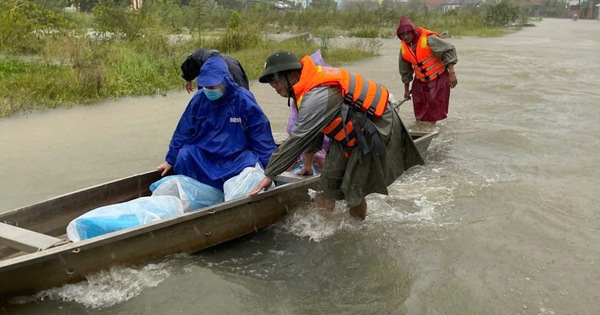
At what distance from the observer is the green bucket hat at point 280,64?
3459 mm

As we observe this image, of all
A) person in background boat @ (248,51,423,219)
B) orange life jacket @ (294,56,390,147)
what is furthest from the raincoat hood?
orange life jacket @ (294,56,390,147)

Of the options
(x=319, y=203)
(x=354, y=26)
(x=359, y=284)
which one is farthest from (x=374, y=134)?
(x=354, y=26)

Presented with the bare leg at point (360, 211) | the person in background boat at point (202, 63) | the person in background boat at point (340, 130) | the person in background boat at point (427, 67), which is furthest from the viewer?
the person in background boat at point (427, 67)

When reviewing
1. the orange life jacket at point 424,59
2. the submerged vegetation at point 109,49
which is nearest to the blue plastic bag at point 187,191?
the orange life jacket at point 424,59

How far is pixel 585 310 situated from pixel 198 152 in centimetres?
279

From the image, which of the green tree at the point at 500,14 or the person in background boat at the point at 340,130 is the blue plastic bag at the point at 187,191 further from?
the green tree at the point at 500,14

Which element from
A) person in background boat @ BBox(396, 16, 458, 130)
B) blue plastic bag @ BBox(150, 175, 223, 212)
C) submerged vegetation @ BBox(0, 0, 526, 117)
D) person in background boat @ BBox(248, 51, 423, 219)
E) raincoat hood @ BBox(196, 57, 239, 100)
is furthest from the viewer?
submerged vegetation @ BBox(0, 0, 526, 117)

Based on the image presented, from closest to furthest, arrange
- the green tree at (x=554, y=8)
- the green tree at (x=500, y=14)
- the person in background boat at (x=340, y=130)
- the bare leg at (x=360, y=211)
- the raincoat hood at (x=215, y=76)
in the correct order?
the person in background boat at (x=340, y=130)
the raincoat hood at (x=215, y=76)
the bare leg at (x=360, y=211)
the green tree at (x=500, y=14)
the green tree at (x=554, y=8)

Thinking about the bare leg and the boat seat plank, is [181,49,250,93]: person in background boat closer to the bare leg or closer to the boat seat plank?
the bare leg

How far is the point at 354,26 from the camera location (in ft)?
90.3

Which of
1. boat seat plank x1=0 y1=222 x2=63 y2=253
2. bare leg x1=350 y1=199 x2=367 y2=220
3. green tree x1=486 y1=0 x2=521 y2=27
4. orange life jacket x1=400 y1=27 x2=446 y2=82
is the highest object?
green tree x1=486 y1=0 x2=521 y2=27

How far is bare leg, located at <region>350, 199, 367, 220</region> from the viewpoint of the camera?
4242 millimetres

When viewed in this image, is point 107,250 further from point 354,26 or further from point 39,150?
point 354,26

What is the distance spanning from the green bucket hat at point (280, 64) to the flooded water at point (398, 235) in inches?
51.4
